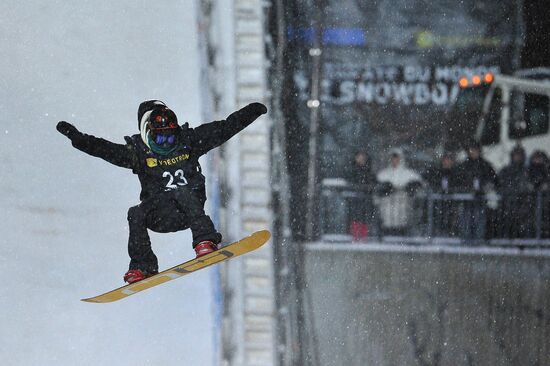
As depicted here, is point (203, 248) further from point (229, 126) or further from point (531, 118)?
point (531, 118)

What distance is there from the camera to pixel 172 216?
3.17 metres

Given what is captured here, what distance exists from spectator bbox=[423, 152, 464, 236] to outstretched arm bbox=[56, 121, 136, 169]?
5080 mm

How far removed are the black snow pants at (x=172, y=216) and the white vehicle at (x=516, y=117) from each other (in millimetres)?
6353

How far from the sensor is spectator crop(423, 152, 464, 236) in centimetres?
787

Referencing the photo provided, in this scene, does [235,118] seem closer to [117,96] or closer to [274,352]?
[117,96]

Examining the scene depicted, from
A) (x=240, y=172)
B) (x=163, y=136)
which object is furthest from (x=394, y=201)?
(x=163, y=136)

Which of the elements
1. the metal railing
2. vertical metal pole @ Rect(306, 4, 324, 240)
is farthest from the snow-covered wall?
vertical metal pole @ Rect(306, 4, 324, 240)

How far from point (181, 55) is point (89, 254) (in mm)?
1375

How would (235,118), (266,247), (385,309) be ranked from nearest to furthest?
(235,118), (266,247), (385,309)

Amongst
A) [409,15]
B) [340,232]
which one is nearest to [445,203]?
Result: [340,232]

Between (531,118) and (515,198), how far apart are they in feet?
4.37

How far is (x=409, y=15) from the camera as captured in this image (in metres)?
10.5

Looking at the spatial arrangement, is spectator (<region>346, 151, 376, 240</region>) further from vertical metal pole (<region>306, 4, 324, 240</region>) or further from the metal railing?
vertical metal pole (<region>306, 4, 324, 240</region>)

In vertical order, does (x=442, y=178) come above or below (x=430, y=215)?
above
